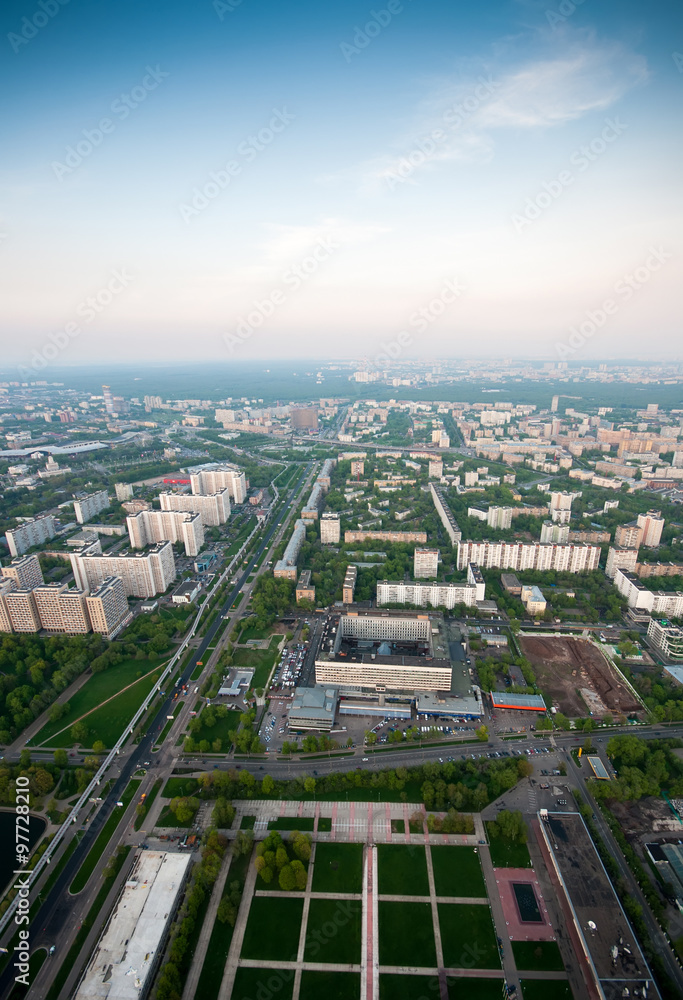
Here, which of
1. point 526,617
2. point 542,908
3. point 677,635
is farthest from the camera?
point 526,617

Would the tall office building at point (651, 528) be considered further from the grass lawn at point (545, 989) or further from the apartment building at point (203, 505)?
the apartment building at point (203, 505)

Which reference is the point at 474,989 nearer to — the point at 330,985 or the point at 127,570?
the point at 330,985

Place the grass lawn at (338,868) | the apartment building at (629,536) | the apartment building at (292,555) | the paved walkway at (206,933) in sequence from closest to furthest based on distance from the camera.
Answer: the paved walkway at (206,933), the grass lawn at (338,868), the apartment building at (292,555), the apartment building at (629,536)

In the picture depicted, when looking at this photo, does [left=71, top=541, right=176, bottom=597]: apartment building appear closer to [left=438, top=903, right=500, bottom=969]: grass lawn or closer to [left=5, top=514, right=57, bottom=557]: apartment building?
[left=5, top=514, right=57, bottom=557]: apartment building

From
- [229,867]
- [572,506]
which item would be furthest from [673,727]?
[572,506]

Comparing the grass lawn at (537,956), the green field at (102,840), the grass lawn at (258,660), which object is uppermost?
the grass lawn at (258,660)

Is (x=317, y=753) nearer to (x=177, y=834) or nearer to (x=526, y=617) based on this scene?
(x=177, y=834)

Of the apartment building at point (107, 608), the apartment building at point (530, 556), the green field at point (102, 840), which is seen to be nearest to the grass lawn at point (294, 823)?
the green field at point (102, 840)
